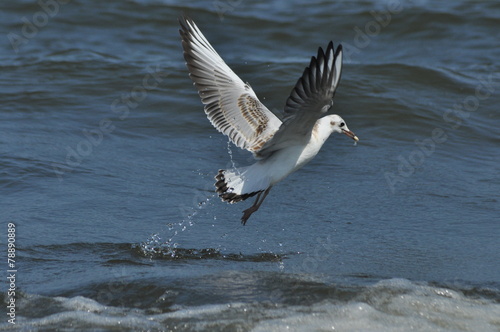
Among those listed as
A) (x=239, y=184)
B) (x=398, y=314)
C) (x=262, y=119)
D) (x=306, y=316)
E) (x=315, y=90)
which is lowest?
(x=398, y=314)

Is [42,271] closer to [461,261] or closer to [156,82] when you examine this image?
[461,261]

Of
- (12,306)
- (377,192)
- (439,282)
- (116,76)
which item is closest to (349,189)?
(377,192)

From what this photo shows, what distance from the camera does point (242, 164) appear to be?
8109mm

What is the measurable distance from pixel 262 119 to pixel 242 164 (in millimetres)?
1923

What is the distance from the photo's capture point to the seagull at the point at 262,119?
4820mm

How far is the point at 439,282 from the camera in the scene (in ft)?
17.5

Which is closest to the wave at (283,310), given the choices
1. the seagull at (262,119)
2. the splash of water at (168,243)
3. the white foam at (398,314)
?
the white foam at (398,314)

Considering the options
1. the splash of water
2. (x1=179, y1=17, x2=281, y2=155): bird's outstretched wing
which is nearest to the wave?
the splash of water

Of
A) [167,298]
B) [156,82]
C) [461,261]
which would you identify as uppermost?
[156,82]

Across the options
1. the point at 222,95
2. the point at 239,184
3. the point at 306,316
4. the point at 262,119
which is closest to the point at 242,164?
the point at 222,95

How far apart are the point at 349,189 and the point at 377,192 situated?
0.86 feet

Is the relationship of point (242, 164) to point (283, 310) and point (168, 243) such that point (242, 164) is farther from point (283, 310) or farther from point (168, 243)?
point (283, 310)

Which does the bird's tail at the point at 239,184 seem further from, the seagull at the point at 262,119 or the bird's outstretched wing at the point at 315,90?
the bird's outstretched wing at the point at 315,90

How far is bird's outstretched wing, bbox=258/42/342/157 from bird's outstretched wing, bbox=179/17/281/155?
90 centimetres
